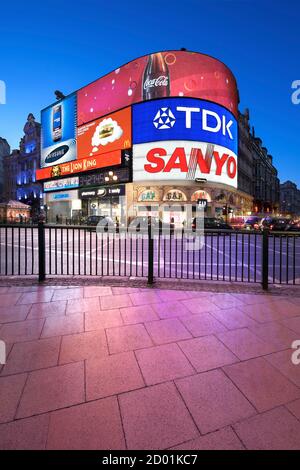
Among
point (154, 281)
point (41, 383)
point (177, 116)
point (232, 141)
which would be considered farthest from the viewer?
point (232, 141)

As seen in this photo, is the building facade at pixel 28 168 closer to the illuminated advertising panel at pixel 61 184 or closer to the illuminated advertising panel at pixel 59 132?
the illuminated advertising panel at pixel 59 132

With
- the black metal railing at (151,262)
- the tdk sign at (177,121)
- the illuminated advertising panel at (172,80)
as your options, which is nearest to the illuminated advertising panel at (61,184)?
the illuminated advertising panel at (172,80)

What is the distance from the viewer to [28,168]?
60.3 m

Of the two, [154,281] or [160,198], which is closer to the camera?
[154,281]

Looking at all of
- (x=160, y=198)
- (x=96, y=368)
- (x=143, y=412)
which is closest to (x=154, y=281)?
(x=96, y=368)

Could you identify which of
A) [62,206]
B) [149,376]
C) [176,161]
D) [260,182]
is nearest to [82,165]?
[62,206]

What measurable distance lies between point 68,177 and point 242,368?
43.1 meters

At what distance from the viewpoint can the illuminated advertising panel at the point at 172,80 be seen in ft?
101

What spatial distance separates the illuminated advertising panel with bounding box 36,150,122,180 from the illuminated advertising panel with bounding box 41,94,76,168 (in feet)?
3.93

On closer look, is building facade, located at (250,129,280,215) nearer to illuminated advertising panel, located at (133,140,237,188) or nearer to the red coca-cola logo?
illuminated advertising panel, located at (133,140,237,188)

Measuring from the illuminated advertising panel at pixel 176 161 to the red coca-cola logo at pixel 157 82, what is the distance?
24.4 feet

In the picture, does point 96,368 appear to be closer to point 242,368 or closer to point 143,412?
point 143,412

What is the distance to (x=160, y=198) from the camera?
106 ft

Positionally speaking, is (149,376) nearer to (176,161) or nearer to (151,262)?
(151,262)
